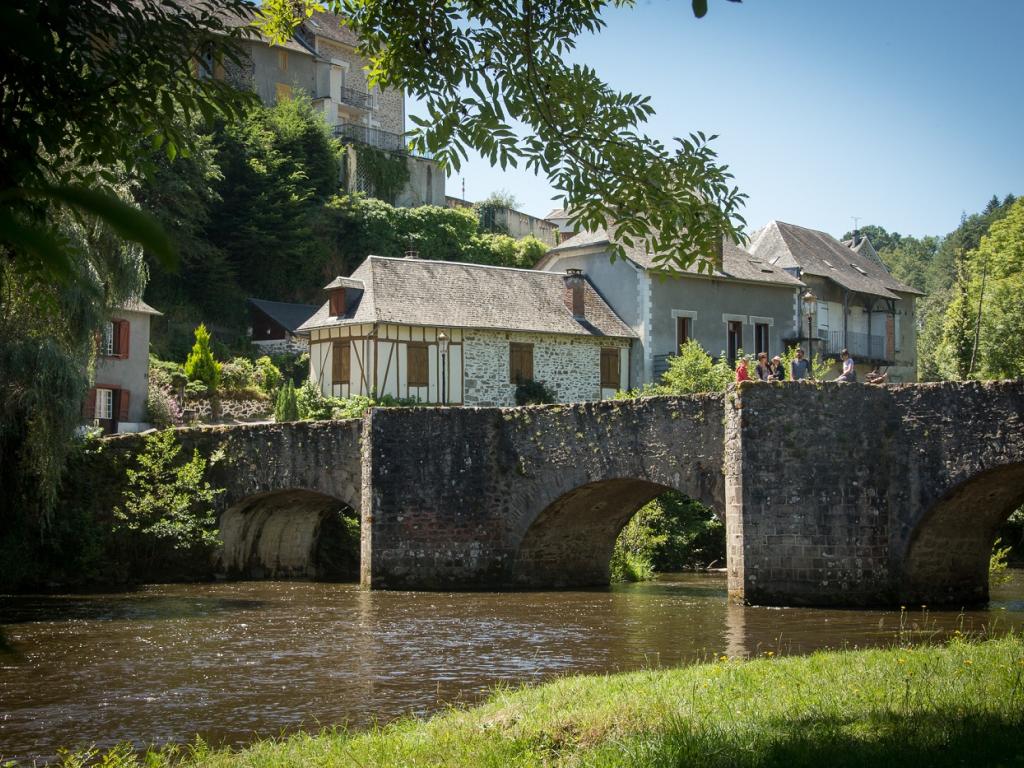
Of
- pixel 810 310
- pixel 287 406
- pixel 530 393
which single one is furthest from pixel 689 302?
pixel 287 406

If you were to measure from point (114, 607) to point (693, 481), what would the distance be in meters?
7.71

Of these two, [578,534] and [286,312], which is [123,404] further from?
[578,534]

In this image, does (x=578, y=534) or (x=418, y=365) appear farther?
(x=418, y=365)

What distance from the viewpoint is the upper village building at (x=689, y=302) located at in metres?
30.1

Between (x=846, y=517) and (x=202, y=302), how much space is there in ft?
82.3

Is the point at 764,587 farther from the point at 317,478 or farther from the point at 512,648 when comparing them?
the point at 317,478

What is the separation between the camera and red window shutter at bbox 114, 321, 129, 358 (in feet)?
90.1

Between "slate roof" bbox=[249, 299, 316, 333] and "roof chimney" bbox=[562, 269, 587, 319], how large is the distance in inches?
324

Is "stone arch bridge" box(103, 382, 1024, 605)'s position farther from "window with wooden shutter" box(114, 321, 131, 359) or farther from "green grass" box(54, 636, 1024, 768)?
"window with wooden shutter" box(114, 321, 131, 359)

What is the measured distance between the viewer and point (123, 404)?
90.6 feet

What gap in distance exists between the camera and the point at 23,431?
1716cm

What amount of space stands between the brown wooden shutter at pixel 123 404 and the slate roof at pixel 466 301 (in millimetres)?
4413

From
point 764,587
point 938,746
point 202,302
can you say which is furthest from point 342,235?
point 938,746

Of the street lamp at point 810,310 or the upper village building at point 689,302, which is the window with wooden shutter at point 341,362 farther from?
the street lamp at point 810,310
